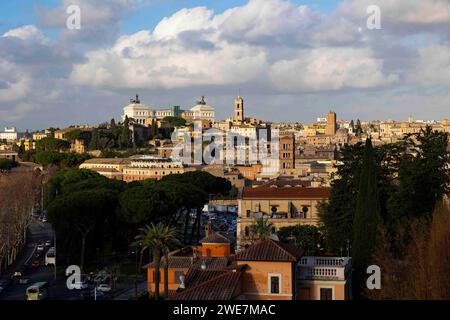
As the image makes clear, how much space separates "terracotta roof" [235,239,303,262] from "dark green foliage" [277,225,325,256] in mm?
12411

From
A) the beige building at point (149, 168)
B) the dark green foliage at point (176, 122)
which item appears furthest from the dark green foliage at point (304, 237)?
the dark green foliage at point (176, 122)

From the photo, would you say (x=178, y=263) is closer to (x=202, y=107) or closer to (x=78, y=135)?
(x=78, y=135)

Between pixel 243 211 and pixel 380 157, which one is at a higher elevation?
pixel 380 157

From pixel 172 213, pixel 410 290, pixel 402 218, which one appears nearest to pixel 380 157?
pixel 402 218

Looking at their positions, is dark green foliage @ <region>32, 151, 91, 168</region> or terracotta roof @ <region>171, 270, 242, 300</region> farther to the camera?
dark green foliage @ <region>32, 151, 91, 168</region>

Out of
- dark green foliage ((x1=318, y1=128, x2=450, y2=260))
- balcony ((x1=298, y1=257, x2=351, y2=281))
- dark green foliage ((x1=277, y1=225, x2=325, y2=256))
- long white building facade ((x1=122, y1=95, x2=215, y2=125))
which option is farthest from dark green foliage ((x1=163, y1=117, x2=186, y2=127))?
balcony ((x1=298, y1=257, x2=351, y2=281))

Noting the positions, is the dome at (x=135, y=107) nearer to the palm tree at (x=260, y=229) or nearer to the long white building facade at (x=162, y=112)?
the long white building facade at (x=162, y=112)

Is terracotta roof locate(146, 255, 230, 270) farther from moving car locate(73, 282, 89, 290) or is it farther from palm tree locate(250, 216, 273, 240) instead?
moving car locate(73, 282, 89, 290)

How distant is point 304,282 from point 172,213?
72.0 feet

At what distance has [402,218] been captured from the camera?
93.8ft

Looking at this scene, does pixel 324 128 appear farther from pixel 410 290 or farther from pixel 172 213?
pixel 410 290

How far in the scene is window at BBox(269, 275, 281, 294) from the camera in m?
20.8
